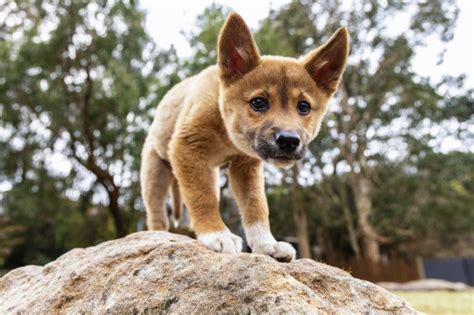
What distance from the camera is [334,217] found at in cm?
3334

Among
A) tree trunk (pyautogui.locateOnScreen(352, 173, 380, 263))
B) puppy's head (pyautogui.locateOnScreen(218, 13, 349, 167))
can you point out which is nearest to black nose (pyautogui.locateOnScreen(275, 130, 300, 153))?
puppy's head (pyautogui.locateOnScreen(218, 13, 349, 167))

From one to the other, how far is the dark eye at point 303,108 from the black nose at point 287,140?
0.47m

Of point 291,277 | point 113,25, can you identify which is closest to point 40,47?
point 113,25

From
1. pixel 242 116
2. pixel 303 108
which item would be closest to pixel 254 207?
pixel 242 116

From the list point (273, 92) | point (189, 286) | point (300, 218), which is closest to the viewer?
point (189, 286)

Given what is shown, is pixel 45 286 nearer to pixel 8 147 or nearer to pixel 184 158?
pixel 184 158

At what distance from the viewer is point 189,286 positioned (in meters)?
3.50

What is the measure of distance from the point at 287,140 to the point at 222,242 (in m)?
1.00

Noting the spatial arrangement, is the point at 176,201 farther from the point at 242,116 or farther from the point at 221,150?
the point at 242,116

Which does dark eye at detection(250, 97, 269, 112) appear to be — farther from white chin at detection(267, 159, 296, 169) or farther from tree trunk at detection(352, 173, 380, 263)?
tree trunk at detection(352, 173, 380, 263)

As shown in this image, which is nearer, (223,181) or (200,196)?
(200,196)

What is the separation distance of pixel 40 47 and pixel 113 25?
10.5 feet

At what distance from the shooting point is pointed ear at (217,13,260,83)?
4289mm

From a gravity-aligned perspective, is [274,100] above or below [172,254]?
above
